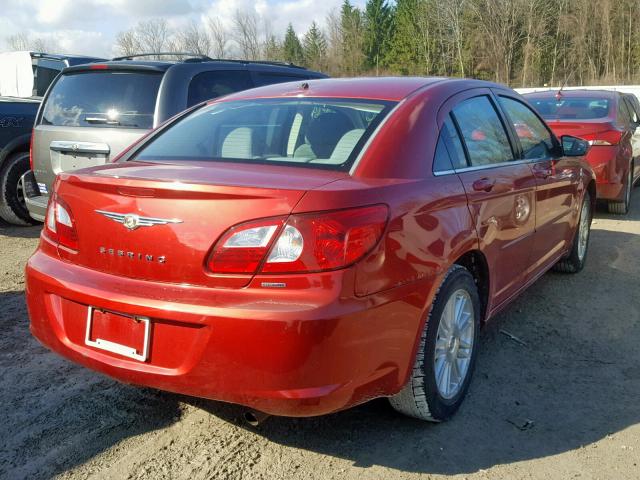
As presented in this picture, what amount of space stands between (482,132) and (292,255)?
1685mm

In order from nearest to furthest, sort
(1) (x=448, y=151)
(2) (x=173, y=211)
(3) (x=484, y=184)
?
(2) (x=173, y=211) < (1) (x=448, y=151) < (3) (x=484, y=184)

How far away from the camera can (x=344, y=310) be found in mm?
2186

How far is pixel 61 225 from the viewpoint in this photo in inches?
107

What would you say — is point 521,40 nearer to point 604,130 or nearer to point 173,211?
point 604,130

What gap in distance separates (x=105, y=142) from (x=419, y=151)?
Answer: 333cm

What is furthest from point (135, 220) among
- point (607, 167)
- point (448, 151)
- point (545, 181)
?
point (607, 167)

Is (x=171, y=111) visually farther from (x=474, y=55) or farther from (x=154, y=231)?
(x=474, y=55)

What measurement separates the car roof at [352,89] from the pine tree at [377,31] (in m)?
65.6

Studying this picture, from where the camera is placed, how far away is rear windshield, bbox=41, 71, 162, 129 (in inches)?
206

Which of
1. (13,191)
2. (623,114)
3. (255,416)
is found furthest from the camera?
(623,114)

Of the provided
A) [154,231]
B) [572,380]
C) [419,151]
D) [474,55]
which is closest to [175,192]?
[154,231]

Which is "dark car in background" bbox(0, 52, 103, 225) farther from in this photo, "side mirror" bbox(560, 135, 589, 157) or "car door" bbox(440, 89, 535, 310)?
"side mirror" bbox(560, 135, 589, 157)

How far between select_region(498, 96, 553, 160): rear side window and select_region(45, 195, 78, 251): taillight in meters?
2.58

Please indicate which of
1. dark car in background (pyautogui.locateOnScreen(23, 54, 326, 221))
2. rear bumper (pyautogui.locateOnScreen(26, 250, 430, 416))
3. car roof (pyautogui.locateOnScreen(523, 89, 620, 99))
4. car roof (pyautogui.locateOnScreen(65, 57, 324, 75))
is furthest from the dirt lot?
car roof (pyautogui.locateOnScreen(523, 89, 620, 99))
